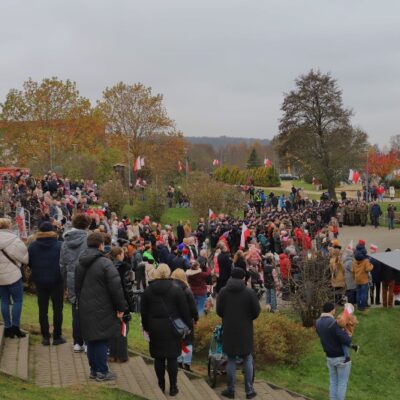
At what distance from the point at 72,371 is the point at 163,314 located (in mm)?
1347

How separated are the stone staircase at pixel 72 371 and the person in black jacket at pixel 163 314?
0.42 meters

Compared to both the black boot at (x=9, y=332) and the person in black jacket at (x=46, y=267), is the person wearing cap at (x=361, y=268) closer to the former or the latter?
the person in black jacket at (x=46, y=267)

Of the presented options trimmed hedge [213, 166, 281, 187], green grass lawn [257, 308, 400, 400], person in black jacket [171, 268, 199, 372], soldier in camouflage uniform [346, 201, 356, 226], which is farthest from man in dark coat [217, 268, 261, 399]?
trimmed hedge [213, 166, 281, 187]

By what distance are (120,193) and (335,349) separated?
→ 91.0 feet

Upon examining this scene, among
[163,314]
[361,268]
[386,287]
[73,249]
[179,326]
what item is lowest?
[386,287]

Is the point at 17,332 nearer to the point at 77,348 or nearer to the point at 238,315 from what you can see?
the point at 77,348

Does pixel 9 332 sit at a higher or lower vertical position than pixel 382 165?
lower

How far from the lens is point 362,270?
13859 mm

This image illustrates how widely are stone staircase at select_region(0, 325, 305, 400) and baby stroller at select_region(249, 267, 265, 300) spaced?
553 cm

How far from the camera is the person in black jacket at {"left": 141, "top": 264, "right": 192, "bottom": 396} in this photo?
675cm

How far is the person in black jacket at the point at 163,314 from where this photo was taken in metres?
6.75

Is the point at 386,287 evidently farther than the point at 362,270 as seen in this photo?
Yes

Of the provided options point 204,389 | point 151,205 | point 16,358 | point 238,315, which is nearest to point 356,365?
point 204,389

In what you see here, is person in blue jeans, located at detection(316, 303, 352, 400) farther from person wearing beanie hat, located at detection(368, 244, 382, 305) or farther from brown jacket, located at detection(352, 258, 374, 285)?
person wearing beanie hat, located at detection(368, 244, 382, 305)
